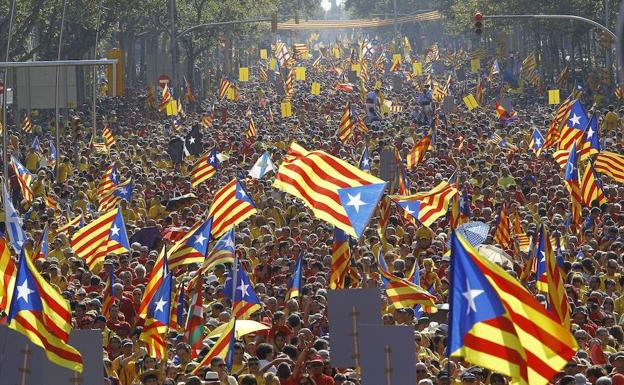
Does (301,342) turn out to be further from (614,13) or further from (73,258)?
(614,13)

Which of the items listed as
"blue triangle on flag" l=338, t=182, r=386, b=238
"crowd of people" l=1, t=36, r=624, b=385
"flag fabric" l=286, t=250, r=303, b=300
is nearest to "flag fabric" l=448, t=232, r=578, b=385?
"crowd of people" l=1, t=36, r=624, b=385

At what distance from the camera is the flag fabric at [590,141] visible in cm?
2581

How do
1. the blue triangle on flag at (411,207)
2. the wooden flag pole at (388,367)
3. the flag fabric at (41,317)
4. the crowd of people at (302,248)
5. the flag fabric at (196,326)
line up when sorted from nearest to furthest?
the wooden flag pole at (388,367)
the flag fabric at (41,317)
the crowd of people at (302,248)
the flag fabric at (196,326)
the blue triangle on flag at (411,207)

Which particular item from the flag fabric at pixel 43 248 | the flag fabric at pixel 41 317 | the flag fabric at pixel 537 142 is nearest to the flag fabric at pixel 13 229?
the flag fabric at pixel 43 248

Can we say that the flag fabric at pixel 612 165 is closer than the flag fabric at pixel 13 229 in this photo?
No

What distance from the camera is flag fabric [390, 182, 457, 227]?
19938mm

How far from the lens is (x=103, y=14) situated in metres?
59.1

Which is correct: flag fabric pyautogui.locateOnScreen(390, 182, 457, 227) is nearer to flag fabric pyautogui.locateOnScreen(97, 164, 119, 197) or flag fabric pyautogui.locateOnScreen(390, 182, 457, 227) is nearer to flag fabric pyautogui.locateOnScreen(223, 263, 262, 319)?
flag fabric pyautogui.locateOnScreen(223, 263, 262, 319)

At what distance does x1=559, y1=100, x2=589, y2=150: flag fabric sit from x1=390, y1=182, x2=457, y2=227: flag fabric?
22.6 feet

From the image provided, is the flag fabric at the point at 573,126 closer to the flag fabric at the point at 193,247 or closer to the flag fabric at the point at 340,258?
the flag fabric at the point at 193,247

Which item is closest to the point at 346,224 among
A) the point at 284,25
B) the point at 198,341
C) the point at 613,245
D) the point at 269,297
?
the point at 198,341

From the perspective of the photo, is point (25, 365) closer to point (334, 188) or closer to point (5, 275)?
point (5, 275)

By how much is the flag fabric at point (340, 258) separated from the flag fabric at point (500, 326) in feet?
16.2

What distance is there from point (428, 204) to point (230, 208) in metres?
2.36
